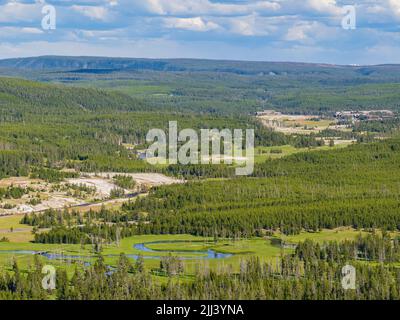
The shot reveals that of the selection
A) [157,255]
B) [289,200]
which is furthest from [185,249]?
[289,200]

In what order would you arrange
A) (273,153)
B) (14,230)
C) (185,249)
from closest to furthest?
(185,249), (14,230), (273,153)

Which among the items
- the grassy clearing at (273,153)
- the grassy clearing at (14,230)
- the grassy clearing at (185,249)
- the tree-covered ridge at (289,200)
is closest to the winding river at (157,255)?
the grassy clearing at (185,249)

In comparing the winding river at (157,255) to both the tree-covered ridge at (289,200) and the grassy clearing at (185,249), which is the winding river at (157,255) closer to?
the grassy clearing at (185,249)

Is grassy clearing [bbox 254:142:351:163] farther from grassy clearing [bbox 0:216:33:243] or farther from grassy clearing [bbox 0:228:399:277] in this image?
grassy clearing [bbox 0:228:399:277]

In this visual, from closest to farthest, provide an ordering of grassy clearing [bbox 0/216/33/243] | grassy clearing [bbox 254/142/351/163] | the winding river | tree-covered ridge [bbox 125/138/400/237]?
the winding river, grassy clearing [bbox 0/216/33/243], tree-covered ridge [bbox 125/138/400/237], grassy clearing [bbox 254/142/351/163]

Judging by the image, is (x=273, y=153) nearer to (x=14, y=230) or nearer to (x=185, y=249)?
(x=14, y=230)

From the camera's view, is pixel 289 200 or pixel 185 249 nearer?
pixel 185 249

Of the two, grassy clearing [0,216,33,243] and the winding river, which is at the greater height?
the winding river

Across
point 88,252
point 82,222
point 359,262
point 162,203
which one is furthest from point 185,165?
point 359,262

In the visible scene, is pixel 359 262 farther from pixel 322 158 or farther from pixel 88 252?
pixel 322 158

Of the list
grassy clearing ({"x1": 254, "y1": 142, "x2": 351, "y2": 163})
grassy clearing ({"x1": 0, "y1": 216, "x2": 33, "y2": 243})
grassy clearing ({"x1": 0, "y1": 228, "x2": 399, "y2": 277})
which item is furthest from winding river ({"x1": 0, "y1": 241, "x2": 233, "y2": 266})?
grassy clearing ({"x1": 254, "y1": 142, "x2": 351, "y2": 163})

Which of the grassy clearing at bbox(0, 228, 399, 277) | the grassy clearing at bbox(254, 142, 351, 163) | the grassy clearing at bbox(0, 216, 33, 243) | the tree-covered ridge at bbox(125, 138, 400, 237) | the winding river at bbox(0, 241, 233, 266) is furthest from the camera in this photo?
the grassy clearing at bbox(254, 142, 351, 163)
